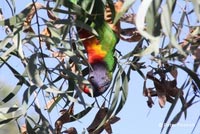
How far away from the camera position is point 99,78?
3.18 ft

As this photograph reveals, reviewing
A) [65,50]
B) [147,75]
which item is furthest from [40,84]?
[147,75]

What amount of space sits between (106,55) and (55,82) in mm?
152

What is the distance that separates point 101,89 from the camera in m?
0.97

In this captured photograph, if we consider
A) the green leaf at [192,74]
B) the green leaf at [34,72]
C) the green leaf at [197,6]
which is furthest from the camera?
the green leaf at [34,72]

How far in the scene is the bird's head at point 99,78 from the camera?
96 cm

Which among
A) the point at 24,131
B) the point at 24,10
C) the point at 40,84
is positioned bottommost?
the point at 24,131

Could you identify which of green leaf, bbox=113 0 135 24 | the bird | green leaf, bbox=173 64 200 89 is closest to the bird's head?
the bird

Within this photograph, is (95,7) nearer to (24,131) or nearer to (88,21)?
(88,21)

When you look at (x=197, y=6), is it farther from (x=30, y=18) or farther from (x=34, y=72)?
(x=30, y=18)

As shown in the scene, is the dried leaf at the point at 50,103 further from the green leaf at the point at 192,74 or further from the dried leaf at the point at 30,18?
the green leaf at the point at 192,74

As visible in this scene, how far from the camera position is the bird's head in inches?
37.9

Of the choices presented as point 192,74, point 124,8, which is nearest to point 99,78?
point 192,74

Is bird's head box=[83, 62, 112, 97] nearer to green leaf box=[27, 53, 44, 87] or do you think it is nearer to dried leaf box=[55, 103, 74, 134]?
green leaf box=[27, 53, 44, 87]

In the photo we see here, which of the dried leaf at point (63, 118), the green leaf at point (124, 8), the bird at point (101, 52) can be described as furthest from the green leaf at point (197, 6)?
the dried leaf at point (63, 118)
